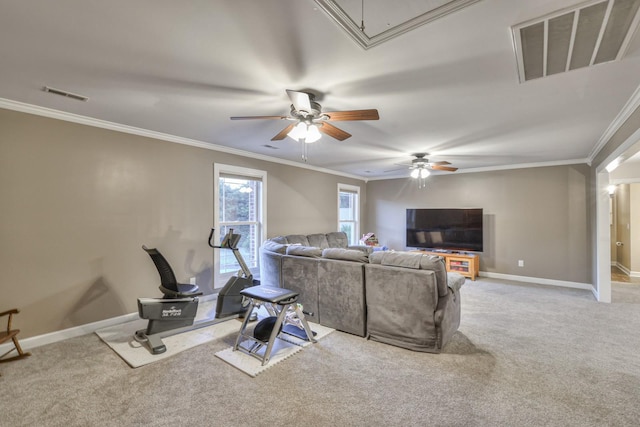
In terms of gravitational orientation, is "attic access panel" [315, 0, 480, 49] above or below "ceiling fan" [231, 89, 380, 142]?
above

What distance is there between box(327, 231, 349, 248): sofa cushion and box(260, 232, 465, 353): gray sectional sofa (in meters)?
2.62

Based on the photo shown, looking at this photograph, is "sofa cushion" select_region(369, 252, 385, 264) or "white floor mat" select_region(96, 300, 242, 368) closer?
"white floor mat" select_region(96, 300, 242, 368)

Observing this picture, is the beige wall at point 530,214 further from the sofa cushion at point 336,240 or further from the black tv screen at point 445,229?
the sofa cushion at point 336,240

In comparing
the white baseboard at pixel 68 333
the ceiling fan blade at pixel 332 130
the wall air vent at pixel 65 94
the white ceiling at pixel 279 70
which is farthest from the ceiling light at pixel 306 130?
the white baseboard at pixel 68 333

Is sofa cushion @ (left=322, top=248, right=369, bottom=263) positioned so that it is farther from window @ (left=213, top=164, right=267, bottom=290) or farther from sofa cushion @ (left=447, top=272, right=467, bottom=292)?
window @ (left=213, top=164, right=267, bottom=290)

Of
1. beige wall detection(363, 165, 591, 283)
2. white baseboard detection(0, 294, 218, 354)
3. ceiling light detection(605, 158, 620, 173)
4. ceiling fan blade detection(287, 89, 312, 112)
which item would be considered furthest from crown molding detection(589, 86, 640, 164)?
white baseboard detection(0, 294, 218, 354)

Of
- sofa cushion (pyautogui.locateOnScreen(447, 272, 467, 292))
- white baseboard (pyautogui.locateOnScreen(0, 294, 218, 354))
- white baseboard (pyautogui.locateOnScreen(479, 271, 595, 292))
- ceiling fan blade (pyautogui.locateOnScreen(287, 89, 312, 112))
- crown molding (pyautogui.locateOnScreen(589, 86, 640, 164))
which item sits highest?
crown molding (pyautogui.locateOnScreen(589, 86, 640, 164))

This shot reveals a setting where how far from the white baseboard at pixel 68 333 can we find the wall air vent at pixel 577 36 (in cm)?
471

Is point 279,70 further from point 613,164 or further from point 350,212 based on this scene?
point 350,212

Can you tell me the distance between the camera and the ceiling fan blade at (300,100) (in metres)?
2.12

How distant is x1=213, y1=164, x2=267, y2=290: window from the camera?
4.59 metres

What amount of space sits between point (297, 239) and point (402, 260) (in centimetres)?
287

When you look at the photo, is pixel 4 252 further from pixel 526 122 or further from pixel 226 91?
pixel 526 122

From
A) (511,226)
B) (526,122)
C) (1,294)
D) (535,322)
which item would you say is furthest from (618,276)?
(1,294)
